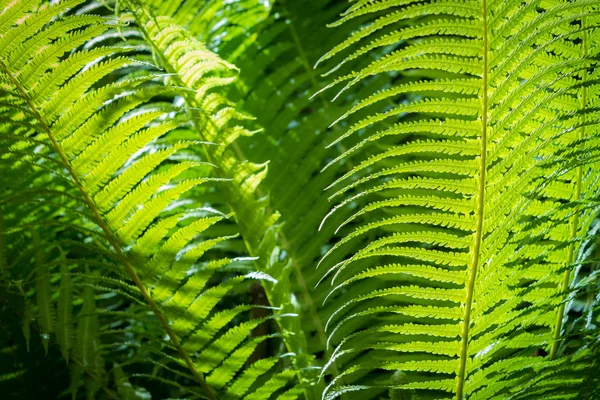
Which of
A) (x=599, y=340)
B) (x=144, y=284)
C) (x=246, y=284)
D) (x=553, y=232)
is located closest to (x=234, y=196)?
(x=144, y=284)

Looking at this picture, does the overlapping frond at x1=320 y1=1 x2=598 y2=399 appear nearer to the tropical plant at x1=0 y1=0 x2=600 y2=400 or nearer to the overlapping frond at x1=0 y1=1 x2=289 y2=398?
the tropical plant at x1=0 y1=0 x2=600 y2=400

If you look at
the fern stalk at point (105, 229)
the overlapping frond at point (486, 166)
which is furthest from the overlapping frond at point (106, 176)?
the overlapping frond at point (486, 166)

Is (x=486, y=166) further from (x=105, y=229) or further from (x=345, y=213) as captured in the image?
(x=345, y=213)

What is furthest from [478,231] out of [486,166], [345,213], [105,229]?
[345,213]

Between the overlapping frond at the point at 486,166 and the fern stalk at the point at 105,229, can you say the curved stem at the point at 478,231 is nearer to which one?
the overlapping frond at the point at 486,166

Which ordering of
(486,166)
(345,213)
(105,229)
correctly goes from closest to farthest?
(486,166) < (105,229) < (345,213)

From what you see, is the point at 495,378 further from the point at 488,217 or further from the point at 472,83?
the point at 472,83

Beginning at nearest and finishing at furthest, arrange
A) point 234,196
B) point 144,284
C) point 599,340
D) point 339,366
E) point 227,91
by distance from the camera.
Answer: point 599,340, point 144,284, point 234,196, point 339,366, point 227,91

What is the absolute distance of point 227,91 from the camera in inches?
59.2

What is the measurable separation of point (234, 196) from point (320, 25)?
64cm

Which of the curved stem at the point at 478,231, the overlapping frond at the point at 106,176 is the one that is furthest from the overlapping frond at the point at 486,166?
the overlapping frond at the point at 106,176

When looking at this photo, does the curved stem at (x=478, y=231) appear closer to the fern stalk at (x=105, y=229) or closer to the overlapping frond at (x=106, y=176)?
the overlapping frond at (x=106, y=176)

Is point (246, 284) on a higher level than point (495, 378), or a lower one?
higher

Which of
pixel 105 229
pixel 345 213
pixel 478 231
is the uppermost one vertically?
pixel 345 213
